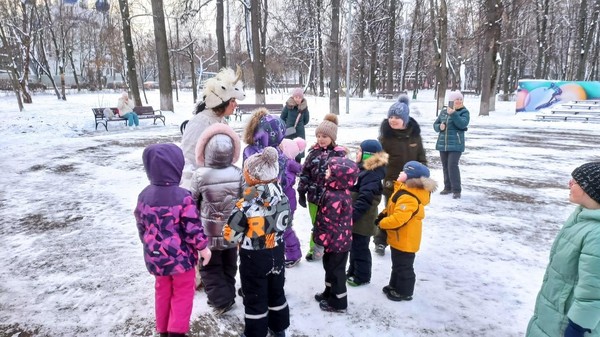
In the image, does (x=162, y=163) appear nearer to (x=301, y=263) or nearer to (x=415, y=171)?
(x=415, y=171)

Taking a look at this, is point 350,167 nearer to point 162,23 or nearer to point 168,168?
point 168,168

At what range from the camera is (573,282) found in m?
2.04

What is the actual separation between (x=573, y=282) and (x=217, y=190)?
240 centimetres

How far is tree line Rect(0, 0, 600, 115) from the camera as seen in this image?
19234 millimetres

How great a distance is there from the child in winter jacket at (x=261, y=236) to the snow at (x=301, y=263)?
411 millimetres

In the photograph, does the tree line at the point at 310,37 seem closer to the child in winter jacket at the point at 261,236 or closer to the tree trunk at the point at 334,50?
the tree trunk at the point at 334,50

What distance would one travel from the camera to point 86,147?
446 inches

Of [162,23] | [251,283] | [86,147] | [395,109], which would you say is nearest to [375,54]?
[162,23]

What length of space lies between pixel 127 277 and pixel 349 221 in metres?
2.34

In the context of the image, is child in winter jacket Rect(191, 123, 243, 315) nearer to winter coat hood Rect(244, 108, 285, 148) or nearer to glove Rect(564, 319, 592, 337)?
winter coat hood Rect(244, 108, 285, 148)

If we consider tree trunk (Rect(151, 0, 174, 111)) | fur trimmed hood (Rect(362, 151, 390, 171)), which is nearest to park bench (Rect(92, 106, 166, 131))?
tree trunk (Rect(151, 0, 174, 111))

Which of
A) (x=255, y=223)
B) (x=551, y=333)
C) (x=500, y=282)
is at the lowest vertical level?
(x=500, y=282)

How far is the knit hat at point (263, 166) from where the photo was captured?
2621 mm

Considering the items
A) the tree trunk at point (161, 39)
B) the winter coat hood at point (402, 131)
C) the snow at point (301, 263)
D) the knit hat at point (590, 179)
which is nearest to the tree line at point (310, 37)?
the tree trunk at point (161, 39)
